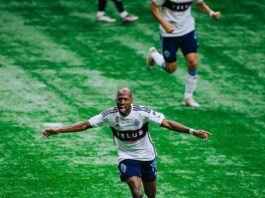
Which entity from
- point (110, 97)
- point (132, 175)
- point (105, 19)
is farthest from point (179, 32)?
point (105, 19)

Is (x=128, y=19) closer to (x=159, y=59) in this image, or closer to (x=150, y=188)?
(x=159, y=59)

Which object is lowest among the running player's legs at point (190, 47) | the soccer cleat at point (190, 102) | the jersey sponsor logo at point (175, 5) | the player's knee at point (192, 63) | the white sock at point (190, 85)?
the soccer cleat at point (190, 102)

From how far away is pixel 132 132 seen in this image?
934 cm

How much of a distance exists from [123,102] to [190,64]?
4.56 m

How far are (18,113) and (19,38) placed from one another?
4023mm

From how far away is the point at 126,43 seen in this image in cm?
1691

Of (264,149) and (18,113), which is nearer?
(264,149)

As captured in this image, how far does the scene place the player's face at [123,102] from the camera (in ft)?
30.0

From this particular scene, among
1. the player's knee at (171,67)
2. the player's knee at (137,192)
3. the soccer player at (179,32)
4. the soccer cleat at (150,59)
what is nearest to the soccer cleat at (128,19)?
the soccer cleat at (150,59)

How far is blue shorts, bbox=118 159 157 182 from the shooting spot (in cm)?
930

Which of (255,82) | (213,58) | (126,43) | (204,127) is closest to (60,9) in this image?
(126,43)

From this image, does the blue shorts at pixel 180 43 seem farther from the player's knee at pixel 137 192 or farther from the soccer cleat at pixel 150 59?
the player's knee at pixel 137 192

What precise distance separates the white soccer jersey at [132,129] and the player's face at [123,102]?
11 centimetres

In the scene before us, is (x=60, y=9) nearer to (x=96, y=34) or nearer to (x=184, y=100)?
(x=96, y=34)
